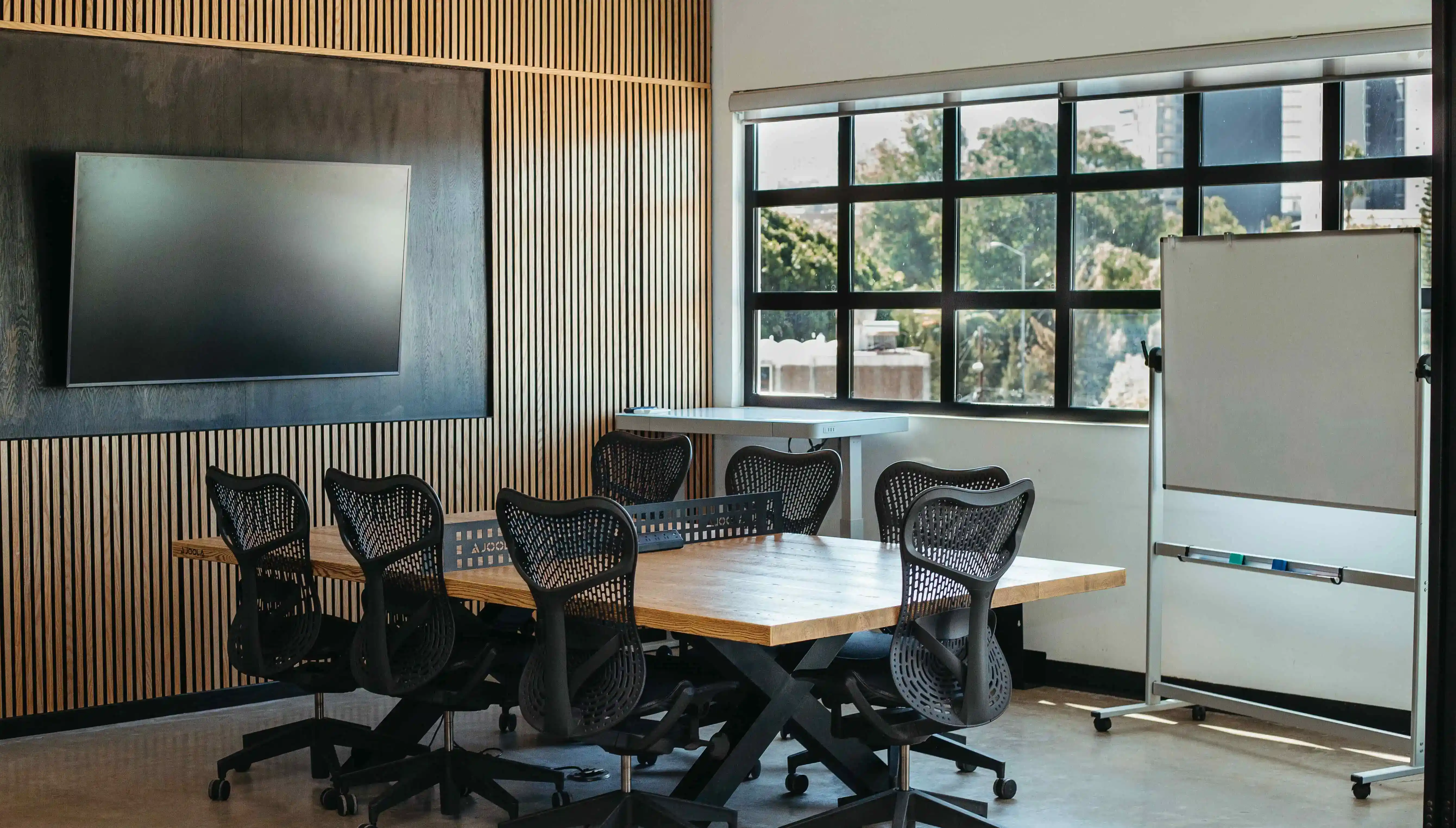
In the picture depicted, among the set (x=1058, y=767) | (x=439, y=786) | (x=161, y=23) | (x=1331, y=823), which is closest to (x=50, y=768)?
(x=439, y=786)

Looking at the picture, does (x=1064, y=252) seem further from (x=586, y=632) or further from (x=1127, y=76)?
(x=586, y=632)

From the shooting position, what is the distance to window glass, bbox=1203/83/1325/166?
6.49m

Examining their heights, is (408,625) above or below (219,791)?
above

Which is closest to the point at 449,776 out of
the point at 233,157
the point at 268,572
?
the point at 268,572

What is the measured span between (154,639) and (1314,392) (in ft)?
16.5

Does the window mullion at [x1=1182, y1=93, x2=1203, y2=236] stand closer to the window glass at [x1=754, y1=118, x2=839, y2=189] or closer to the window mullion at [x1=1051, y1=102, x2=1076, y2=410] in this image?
the window mullion at [x1=1051, y1=102, x2=1076, y2=410]

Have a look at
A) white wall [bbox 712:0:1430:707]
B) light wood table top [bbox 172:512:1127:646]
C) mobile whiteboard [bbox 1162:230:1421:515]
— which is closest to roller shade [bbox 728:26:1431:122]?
white wall [bbox 712:0:1430:707]

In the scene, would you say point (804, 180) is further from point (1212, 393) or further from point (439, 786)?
point (439, 786)

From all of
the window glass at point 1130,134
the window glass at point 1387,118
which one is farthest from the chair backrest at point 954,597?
the window glass at point 1130,134

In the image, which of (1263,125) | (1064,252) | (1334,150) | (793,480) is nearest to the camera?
(793,480)

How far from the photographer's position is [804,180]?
8.28 metres

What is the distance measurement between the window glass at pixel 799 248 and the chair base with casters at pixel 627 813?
4099mm

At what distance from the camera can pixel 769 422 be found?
7.30 m

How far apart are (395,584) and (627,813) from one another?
3.53 ft
